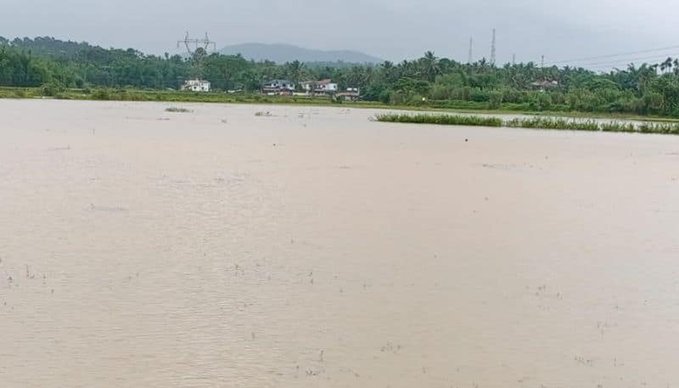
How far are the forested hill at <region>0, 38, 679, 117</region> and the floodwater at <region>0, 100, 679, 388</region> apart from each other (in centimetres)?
3255

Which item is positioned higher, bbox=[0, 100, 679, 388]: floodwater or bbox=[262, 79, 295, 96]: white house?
bbox=[262, 79, 295, 96]: white house

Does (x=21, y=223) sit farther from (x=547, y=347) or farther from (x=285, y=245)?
(x=547, y=347)

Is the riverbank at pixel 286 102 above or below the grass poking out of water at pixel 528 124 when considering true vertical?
above

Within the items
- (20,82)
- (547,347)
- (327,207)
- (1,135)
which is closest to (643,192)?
(327,207)

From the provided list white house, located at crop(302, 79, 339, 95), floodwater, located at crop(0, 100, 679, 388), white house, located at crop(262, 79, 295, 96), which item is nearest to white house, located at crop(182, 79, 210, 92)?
white house, located at crop(262, 79, 295, 96)

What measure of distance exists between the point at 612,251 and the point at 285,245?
10.8ft

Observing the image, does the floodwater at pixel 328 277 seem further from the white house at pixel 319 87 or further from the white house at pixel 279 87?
the white house at pixel 319 87

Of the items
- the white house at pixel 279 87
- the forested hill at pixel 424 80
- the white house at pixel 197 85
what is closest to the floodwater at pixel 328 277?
the forested hill at pixel 424 80

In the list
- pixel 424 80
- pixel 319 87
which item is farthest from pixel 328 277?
pixel 319 87

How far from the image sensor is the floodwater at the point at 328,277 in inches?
180

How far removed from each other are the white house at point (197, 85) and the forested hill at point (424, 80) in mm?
734

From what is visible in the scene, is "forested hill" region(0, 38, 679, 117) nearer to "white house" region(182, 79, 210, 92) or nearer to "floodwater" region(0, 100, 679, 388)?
"white house" region(182, 79, 210, 92)

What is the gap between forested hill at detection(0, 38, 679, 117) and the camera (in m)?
45.7

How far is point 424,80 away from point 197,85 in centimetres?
2373
